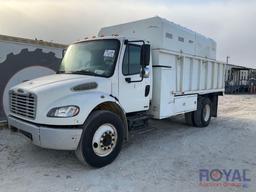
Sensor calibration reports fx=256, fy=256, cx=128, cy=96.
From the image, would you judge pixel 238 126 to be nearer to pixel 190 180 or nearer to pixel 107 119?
pixel 190 180

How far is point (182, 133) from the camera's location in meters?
7.79

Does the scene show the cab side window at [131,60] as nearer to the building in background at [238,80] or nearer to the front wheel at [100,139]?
the front wheel at [100,139]

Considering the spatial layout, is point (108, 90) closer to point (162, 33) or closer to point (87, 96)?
point (87, 96)

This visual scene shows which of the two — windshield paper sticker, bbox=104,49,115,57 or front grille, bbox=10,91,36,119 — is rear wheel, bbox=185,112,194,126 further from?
front grille, bbox=10,91,36,119

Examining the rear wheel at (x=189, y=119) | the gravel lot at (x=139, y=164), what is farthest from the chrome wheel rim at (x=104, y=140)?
the rear wheel at (x=189, y=119)

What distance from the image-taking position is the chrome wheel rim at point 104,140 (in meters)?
4.75

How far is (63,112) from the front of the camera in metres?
4.34

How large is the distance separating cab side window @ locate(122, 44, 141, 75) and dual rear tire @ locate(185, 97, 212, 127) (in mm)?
3699

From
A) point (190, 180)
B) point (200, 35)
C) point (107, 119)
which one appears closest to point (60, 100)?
point (107, 119)

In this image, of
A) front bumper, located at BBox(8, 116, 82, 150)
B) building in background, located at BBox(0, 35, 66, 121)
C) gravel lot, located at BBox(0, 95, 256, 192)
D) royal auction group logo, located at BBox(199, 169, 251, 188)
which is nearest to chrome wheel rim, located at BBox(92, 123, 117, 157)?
gravel lot, located at BBox(0, 95, 256, 192)

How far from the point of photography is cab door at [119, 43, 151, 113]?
17.7 feet

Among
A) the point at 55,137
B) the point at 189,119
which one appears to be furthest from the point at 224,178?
the point at 189,119

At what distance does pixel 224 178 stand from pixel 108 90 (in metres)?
2.68

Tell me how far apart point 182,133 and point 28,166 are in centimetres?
462
